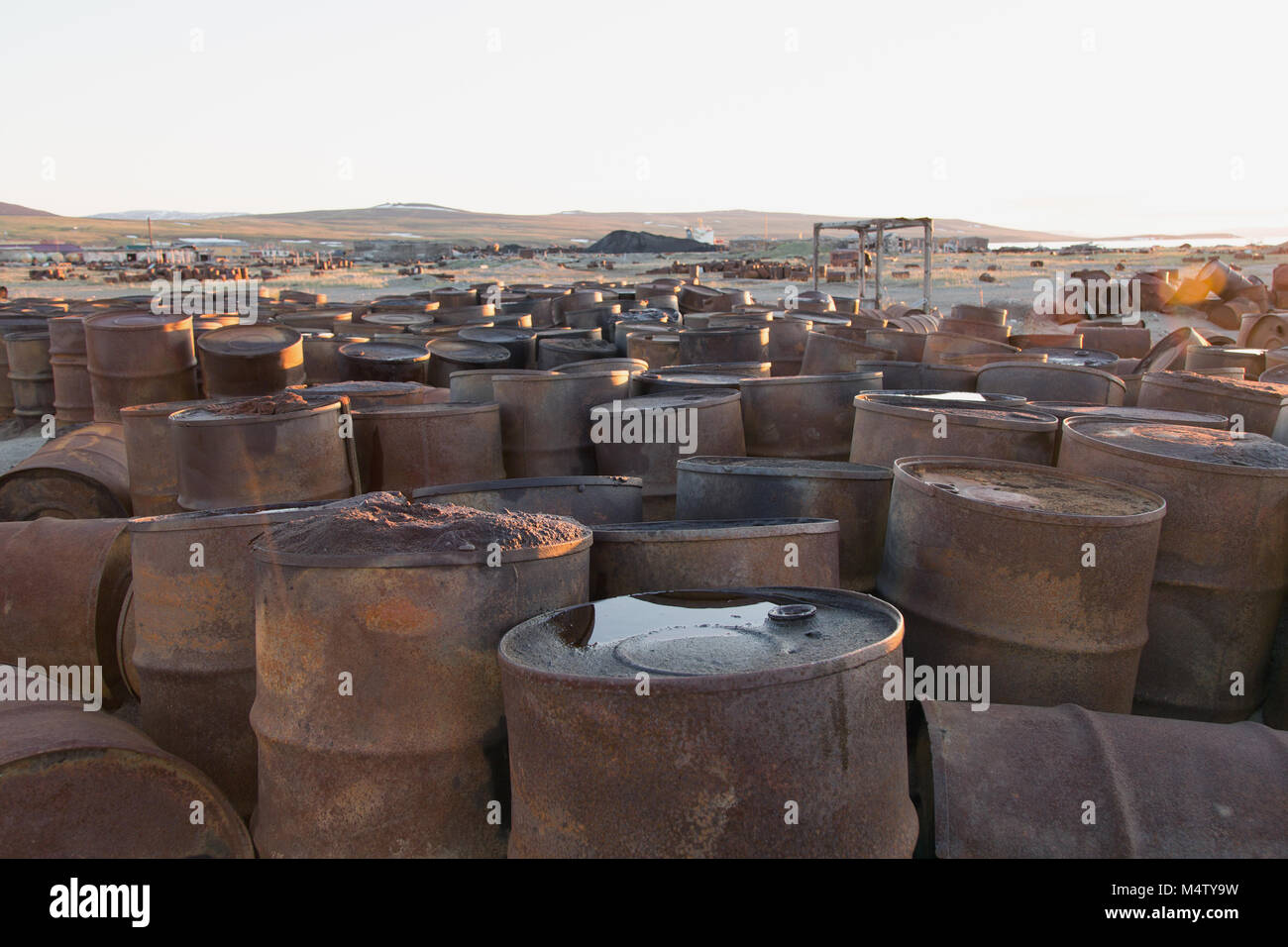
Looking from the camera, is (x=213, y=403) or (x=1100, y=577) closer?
(x=1100, y=577)

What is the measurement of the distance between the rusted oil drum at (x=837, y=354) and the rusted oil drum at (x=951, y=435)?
289cm

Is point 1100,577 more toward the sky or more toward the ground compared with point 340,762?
more toward the sky

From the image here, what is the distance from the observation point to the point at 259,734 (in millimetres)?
2939

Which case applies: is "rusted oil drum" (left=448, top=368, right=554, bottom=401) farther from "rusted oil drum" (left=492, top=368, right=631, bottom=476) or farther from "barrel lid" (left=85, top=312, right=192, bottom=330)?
"barrel lid" (left=85, top=312, right=192, bottom=330)

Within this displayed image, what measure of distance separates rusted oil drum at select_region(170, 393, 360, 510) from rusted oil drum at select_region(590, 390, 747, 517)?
5.05 ft

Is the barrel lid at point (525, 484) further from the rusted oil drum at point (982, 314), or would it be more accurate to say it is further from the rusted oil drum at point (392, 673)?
the rusted oil drum at point (982, 314)

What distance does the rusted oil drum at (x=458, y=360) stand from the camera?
810 centimetres

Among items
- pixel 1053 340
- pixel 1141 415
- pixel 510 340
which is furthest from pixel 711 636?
pixel 1053 340

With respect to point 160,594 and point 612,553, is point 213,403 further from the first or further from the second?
point 612,553

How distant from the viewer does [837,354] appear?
7.64 m

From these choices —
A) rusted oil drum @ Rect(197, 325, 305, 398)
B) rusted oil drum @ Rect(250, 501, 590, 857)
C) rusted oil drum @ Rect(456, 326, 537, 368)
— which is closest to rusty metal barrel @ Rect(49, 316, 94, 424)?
rusted oil drum @ Rect(197, 325, 305, 398)
